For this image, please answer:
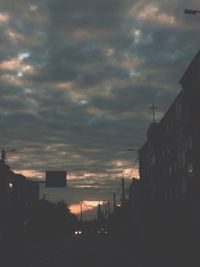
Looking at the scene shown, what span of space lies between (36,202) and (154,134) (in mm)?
86343

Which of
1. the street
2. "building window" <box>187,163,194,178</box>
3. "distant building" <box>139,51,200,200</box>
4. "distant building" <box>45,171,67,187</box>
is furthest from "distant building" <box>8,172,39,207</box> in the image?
the street

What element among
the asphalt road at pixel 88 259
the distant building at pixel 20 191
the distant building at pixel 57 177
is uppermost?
the distant building at pixel 20 191

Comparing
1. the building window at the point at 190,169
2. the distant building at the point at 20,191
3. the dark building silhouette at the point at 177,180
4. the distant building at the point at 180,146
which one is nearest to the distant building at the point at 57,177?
the dark building silhouette at the point at 177,180

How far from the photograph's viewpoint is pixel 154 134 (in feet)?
344

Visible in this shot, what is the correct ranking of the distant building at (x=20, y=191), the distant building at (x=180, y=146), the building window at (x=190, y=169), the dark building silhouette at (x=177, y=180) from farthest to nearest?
the distant building at (x=20, y=191) < the building window at (x=190, y=169) < the distant building at (x=180, y=146) < the dark building silhouette at (x=177, y=180)

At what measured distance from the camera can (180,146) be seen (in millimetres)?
78750

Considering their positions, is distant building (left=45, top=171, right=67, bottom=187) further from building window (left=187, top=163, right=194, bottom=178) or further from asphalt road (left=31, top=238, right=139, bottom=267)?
building window (left=187, top=163, right=194, bottom=178)

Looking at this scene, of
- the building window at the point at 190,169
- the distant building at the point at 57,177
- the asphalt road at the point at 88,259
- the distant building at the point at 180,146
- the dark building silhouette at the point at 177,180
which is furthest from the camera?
the building window at the point at 190,169

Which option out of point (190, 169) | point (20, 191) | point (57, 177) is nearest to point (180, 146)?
point (190, 169)

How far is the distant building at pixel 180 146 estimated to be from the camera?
2675 inches

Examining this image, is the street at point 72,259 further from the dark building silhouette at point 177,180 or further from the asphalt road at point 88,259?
the dark building silhouette at point 177,180

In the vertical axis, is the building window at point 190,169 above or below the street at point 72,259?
above

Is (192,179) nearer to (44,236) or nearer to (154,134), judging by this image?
(154,134)

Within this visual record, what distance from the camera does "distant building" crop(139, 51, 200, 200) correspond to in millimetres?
67938
